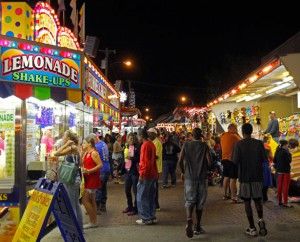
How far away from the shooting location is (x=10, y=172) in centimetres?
855

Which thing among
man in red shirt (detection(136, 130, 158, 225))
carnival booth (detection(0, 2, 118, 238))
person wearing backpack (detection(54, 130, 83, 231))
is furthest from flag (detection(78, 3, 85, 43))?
person wearing backpack (detection(54, 130, 83, 231))

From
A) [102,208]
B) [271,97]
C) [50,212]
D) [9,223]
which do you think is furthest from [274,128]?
[50,212]

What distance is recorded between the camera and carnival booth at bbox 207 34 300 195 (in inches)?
406

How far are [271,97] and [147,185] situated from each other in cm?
1066

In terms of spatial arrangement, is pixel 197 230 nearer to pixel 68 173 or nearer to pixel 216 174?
pixel 68 173

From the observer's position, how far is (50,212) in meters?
5.64

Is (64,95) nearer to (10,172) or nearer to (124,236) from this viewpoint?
(10,172)

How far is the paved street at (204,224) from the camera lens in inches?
320

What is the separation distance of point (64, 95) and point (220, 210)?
4488 mm

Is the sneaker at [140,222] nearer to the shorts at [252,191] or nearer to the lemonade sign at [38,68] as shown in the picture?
the shorts at [252,191]

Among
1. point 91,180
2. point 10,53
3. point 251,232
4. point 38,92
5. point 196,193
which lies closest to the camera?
point 10,53

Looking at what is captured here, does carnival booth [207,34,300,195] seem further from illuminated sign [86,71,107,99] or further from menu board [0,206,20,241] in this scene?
menu board [0,206,20,241]

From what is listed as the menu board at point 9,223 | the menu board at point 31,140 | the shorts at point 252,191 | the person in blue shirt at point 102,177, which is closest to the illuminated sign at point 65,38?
the menu board at point 31,140

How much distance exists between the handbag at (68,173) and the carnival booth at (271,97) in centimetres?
463
